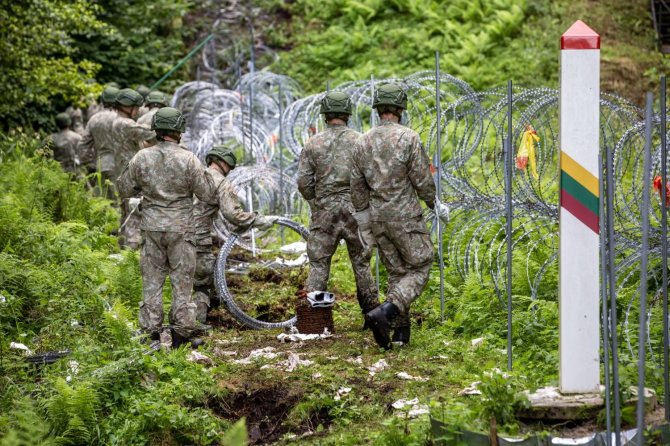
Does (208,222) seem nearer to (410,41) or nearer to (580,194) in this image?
(580,194)

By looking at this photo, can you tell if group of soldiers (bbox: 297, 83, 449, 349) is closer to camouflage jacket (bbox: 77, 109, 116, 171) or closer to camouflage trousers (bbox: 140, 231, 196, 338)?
camouflage trousers (bbox: 140, 231, 196, 338)

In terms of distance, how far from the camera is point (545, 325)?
395 inches

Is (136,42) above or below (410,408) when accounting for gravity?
above

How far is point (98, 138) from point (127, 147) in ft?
3.58

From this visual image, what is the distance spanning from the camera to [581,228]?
7332 mm

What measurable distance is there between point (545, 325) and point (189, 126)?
41.5 feet

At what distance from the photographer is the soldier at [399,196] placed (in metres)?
10.5

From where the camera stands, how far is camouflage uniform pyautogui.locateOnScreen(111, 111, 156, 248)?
15.2 metres

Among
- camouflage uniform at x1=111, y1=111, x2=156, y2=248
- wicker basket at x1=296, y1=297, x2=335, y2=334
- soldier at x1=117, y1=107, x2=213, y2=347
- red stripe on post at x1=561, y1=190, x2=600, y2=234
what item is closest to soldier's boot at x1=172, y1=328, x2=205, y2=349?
soldier at x1=117, y1=107, x2=213, y2=347

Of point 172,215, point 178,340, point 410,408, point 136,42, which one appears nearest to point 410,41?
point 136,42

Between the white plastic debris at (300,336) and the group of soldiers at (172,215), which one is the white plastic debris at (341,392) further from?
the group of soldiers at (172,215)

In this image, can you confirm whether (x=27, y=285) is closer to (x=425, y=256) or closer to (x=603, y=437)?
(x=425, y=256)

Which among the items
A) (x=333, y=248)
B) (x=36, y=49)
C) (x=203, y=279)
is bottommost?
(x=203, y=279)

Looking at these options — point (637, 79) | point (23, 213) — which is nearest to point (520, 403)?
point (23, 213)
